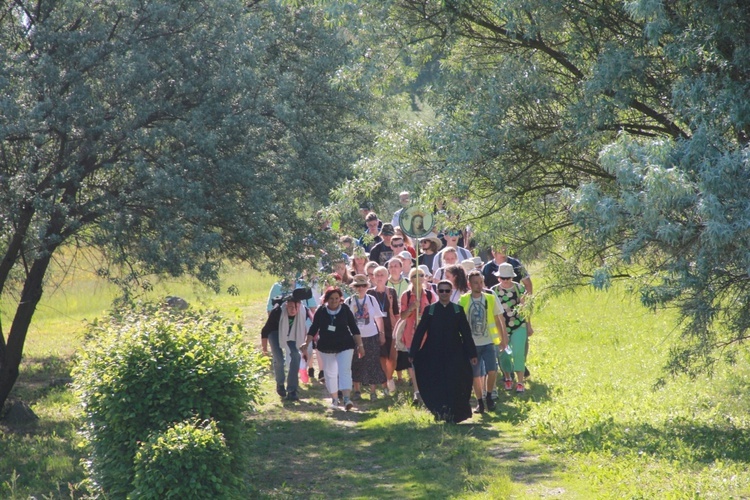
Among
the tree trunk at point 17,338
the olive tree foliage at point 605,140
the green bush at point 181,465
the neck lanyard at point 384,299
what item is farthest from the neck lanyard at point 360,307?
the green bush at point 181,465

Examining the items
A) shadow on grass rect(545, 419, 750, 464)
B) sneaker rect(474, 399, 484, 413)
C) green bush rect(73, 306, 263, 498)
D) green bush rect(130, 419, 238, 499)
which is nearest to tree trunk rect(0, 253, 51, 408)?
green bush rect(73, 306, 263, 498)

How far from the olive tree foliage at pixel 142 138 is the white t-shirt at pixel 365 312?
1.50 metres

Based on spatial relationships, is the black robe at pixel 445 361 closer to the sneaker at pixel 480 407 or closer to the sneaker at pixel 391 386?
the sneaker at pixel 480 407

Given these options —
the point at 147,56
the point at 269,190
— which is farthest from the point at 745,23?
the point at 147,56

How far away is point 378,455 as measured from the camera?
1090cm

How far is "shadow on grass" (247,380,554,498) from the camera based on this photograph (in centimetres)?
948

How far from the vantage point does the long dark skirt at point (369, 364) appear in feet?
45.4

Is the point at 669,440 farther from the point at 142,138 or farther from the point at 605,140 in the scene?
the point at 142,138

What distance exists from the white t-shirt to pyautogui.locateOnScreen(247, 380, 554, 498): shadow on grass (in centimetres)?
103

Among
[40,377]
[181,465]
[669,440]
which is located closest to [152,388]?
[181,465]

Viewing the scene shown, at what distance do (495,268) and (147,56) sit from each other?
6.15m

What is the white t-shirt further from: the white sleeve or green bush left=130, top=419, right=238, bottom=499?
green bush left=130, top=419, right=238, bottom=499

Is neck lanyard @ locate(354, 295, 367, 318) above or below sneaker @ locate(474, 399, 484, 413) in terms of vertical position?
above

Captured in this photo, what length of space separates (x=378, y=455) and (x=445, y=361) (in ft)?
5.29
